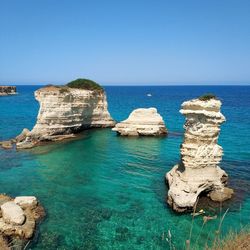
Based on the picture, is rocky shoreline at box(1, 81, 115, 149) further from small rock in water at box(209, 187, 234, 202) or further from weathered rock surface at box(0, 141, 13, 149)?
small rock in water at box(209, 187, 234, 202)

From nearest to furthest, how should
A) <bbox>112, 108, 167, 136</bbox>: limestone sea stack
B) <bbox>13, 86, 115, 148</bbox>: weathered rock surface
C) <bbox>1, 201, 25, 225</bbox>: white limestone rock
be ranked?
<bbox>1, 201, 25, 225</bbox>: white limestone rock < <bbox>13, 86, 115, 148</bbox>: weathered rock surface < <bbox>112, 108, 167, 136</bbox>: limestone sea stack

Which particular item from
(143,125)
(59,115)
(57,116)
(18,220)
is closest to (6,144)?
(57,116)

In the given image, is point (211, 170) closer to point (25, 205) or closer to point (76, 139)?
point (25, 205)

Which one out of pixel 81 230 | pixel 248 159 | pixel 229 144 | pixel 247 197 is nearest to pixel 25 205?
pixel 81 230

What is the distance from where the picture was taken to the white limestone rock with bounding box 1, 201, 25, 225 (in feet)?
58.1

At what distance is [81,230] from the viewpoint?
17.4m

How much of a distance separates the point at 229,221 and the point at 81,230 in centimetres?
855

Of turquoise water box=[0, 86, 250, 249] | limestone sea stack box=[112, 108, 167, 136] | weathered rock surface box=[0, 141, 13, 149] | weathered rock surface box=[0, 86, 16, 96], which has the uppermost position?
weathered rock surface box=[0, 86, 16, 96]

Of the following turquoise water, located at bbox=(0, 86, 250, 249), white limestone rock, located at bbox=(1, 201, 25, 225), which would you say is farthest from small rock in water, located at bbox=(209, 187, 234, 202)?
white limestone rock, located at bbox=(1, 201, 25, 225)

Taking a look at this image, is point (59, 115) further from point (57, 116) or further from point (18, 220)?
point (18, 220)

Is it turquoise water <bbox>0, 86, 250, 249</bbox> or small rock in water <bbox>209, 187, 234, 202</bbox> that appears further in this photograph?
small rock in water <bbox>209, 187, 234, 202</bbox>

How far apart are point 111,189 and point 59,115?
21.3 m

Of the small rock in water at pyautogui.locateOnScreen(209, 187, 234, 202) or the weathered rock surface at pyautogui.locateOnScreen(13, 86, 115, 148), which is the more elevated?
the weathered rock surface at pyautogui.locateOnScreen(13, 86, 115, 148)

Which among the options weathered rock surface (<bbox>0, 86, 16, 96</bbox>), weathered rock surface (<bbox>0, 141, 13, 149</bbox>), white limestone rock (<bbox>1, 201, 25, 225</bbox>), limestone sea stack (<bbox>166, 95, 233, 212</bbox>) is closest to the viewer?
white limestone rock (<bbox>1, 201, 25, 225</bbox>)
